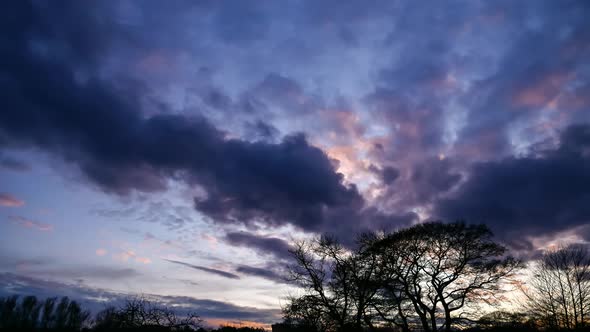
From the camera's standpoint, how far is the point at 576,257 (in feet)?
128

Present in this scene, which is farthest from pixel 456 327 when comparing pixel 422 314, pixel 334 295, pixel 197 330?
pixel 197 330

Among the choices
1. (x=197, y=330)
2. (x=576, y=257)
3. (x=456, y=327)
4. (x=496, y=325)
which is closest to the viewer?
(x=197, y=330)

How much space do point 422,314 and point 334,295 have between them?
8.49 m

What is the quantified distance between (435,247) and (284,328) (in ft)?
55.9

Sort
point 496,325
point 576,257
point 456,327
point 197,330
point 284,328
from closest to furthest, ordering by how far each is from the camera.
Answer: point 197,330, point 496,325, point 456,327, point 284,328, point 576,257

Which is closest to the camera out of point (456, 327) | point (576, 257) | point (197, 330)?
point (197, 330)

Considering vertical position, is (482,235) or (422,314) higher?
(482,235)

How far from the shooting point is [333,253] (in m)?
36.2

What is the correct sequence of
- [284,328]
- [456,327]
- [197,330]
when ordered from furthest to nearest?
1. [284,328]
2. [456,327]
3. [197,330]

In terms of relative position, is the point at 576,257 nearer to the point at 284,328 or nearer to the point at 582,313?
the point at 582,313

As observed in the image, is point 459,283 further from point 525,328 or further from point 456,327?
point 525,328

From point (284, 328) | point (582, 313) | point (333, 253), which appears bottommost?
point (284, 328)

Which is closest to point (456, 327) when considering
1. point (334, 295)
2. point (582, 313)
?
point (334, 295)

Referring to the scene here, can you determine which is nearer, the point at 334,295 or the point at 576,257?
the point at 334,295
